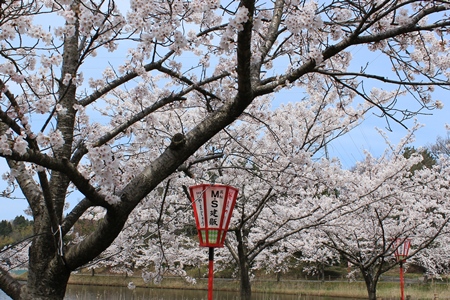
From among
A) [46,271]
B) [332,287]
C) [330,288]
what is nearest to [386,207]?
[46,271]

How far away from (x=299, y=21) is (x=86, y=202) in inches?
66.4

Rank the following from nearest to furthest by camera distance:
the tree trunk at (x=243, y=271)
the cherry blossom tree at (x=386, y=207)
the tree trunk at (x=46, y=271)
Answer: the tree trunk at (x=46, y=271) → the tree trunk at (x=243, y=271) → the cherry blossom tree at (x=386, y=207)

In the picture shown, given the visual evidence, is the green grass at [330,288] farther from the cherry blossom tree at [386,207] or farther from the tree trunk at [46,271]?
the tree trunk at [46,271]

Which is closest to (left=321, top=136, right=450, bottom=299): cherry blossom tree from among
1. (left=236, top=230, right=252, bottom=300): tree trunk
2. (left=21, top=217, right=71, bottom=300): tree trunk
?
(left=236, top=230, right=252, bottom=300): tree trunk

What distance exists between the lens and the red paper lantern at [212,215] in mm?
3824

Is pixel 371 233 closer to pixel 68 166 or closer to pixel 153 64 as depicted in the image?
pixel 153 64

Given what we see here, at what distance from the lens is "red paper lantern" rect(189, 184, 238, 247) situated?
3.82 m

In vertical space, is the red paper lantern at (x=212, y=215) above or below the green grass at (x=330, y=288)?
above

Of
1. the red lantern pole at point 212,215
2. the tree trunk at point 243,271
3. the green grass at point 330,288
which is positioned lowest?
the green grass at point 330,288

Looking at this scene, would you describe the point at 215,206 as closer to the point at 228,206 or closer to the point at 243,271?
the point at 228,206

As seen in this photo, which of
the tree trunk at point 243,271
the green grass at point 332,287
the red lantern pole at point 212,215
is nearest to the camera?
the red lantern pole at point 212,215

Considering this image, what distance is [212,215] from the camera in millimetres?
3863

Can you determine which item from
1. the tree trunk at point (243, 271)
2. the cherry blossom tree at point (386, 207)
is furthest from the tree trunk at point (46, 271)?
the cherry blossom tree at point (386, 207)

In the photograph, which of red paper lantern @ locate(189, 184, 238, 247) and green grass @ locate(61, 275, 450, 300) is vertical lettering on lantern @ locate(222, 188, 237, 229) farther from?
green grass @ locate(61, 275, 450, 300)
